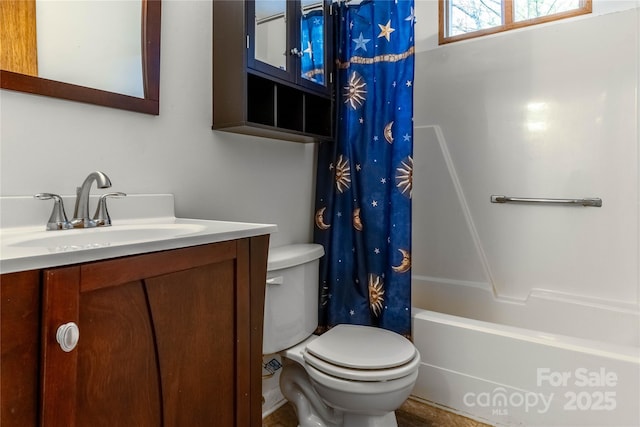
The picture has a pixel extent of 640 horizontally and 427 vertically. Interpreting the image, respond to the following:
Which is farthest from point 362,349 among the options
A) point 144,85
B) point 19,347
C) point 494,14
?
point 494,14

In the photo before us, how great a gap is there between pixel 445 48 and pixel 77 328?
2.17 metres

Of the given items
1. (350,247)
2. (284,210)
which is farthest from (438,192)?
(284,210)

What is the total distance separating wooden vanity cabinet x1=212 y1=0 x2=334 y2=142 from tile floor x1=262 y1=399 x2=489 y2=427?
1.19m

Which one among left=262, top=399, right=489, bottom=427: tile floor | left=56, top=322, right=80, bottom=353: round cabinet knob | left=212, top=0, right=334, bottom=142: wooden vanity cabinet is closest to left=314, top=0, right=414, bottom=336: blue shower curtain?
left=212, top=0, right=334, bottom=142: wooden vanity cabinet

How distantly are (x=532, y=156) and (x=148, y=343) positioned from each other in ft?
6.34

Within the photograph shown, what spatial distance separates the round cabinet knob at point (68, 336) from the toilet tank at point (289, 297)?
0.72m

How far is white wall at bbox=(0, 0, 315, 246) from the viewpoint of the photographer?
36.1 inches

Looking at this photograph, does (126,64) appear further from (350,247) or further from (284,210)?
(350,247)

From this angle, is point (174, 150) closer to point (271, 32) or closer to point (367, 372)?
point (271, 32)

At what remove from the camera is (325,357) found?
1.23 meters

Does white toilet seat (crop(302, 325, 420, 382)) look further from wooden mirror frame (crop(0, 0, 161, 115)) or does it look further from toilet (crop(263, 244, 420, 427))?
wooden mirror frame (crop(0, 0, 161, 115))

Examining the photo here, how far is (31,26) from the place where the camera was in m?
0.94

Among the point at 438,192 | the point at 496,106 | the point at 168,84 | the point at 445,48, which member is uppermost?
the point at 445,48

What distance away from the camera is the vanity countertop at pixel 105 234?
1.83ft
